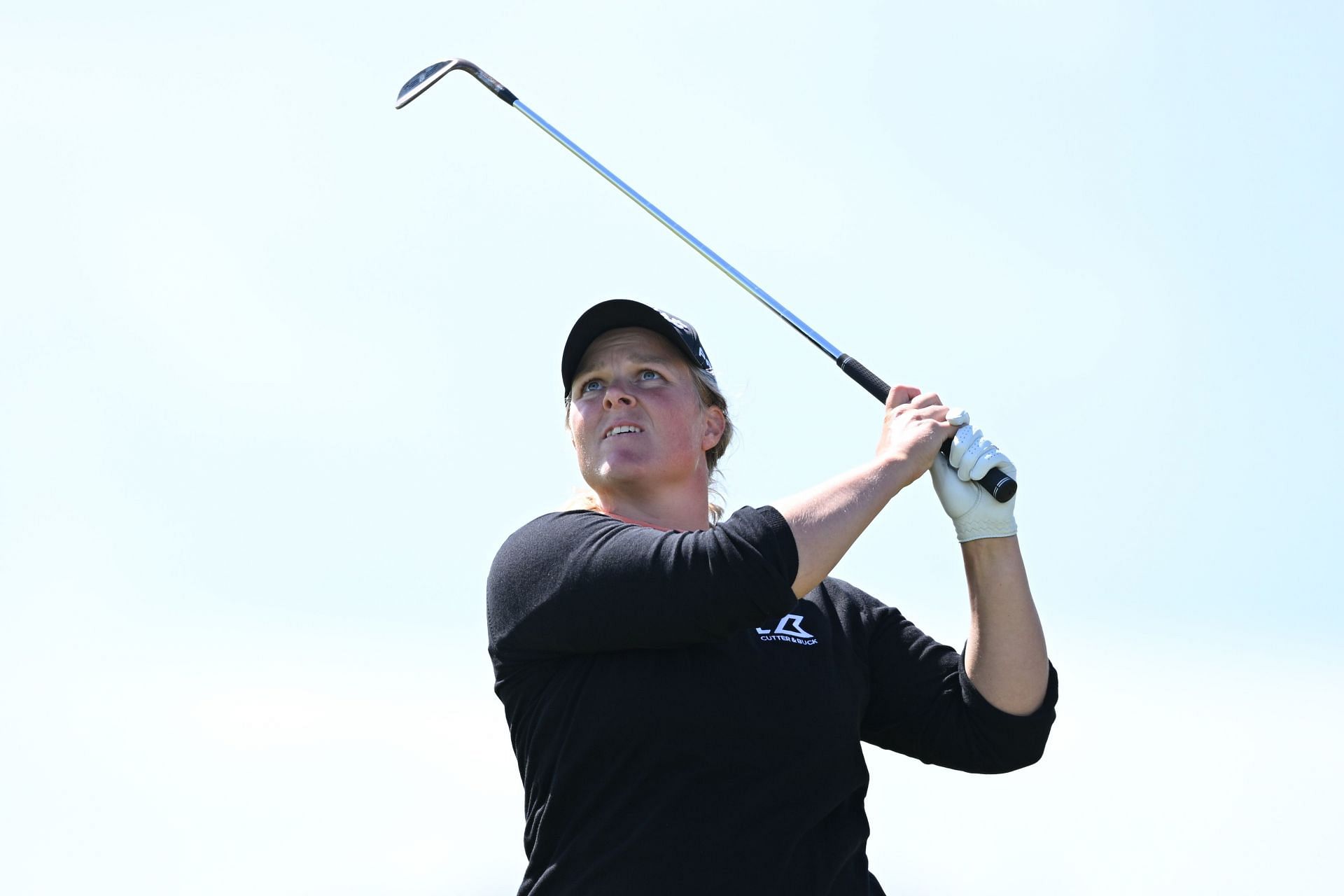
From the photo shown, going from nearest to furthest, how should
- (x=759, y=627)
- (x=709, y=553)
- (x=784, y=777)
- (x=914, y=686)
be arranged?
1. (x=709, y=553)
2. (x=784, y=777)
3. (x=759, y=627)
4. (x=914, y=686)

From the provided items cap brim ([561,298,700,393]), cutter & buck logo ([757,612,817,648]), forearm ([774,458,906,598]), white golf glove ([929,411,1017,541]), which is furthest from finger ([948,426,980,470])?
cap brim ([561,298,700,393])

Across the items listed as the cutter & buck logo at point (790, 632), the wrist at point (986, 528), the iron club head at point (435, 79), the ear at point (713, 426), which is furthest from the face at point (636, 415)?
the iron club head at point (435, 79)

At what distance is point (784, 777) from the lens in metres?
4.14

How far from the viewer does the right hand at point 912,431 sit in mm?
4312

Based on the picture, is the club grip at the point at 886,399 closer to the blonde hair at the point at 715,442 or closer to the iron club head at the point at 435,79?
the blonde hair at the point at 715,442

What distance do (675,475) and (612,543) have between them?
38.8 inches

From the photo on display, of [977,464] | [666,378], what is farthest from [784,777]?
[666,378]

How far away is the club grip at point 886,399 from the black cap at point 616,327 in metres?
0.59

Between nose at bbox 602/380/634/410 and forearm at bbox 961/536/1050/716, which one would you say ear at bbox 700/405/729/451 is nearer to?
nose at bbox 602/380/634/410

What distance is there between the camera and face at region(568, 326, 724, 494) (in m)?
4.89

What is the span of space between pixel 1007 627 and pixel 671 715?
139 centimetres

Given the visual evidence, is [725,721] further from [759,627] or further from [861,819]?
[861,819]

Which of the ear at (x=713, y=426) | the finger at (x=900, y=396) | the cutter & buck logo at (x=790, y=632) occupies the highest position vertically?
the ear at (x=713, y=426)

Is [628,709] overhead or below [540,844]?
overhead
